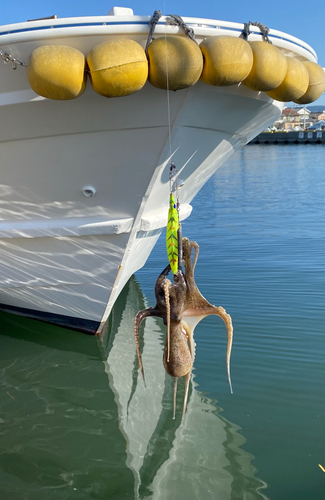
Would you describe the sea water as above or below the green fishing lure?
below

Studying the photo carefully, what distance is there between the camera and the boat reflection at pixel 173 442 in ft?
10.7

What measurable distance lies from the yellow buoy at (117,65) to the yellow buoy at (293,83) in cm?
122

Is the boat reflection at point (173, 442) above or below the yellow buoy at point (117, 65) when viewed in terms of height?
below

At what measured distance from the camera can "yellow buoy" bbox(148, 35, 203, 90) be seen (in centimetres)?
328

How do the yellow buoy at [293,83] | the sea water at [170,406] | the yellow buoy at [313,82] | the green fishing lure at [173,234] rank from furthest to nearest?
1. the yellow buoy at [313,82]
2. the yellow buoy at [293,83]
3. the sea water at [170,406]
4. the green fishing lure at [173,234]

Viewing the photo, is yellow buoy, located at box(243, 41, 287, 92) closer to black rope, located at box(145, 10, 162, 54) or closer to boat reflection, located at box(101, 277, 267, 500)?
black rope, located at box(145, 10, 162, 54)

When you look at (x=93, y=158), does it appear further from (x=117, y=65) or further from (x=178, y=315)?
(x=178, y=315)

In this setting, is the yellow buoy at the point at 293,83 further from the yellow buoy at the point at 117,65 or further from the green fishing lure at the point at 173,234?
the green fishing lure at the point at 173,234

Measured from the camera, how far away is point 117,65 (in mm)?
3230

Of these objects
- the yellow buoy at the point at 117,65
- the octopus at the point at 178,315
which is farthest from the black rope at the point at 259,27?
the octopus at the point at 178,315

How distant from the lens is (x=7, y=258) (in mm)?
5035

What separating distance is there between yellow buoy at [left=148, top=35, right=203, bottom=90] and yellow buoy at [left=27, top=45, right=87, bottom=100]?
0.48 metres

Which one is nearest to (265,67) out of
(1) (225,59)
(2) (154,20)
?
(1) (225,59)

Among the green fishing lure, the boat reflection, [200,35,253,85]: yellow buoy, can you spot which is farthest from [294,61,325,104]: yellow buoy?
the boat reflection
